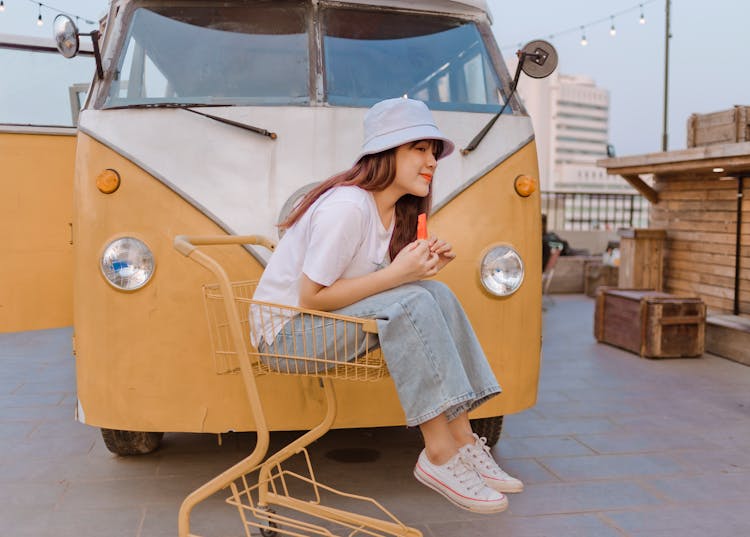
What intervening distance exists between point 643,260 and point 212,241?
21.9 feet

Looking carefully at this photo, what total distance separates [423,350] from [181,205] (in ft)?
4.93

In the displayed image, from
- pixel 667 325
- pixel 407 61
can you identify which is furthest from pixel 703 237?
pixel 407 61

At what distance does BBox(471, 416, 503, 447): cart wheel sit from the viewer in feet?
13.0

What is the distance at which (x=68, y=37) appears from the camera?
3660mm

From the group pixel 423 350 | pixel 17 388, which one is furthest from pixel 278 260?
pixel 17 388

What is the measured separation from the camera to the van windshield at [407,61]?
3766 millimetres

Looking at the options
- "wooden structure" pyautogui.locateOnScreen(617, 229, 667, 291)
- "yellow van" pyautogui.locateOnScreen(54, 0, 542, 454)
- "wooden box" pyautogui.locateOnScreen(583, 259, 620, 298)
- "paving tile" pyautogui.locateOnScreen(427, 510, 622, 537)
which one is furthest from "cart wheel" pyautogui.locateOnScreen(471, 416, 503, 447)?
"wooden box" pyautogui.locateOnScreen(583, 259, 620, 298)

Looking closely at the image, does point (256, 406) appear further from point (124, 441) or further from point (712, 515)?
point (712, 515)

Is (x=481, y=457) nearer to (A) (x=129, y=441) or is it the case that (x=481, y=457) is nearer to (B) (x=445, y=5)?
(A) (x=129, y=441)

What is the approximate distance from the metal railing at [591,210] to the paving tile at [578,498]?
39.8ft

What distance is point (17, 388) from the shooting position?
19.1 feet

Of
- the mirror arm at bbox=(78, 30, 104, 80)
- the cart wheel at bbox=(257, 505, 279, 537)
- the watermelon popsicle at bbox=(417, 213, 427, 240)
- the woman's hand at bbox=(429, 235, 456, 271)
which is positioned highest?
the mirror arm at bbox=(78, 30, 104, 80)

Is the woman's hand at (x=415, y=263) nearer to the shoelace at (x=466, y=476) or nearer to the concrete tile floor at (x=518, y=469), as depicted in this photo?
the shoelace at (x=466, y=476)

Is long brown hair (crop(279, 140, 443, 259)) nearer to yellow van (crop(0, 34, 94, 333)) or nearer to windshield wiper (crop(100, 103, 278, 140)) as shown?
windshield wiper (crop(100, 103, 278, 140))
